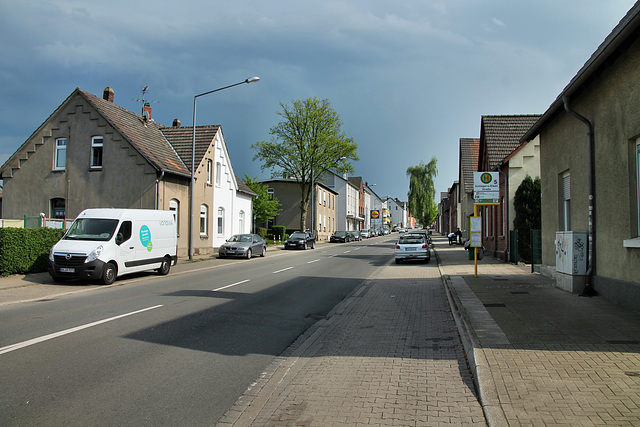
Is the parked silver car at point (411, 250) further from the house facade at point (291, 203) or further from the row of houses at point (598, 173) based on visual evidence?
the house facade at point (291, 203)

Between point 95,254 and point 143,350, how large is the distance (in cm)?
820

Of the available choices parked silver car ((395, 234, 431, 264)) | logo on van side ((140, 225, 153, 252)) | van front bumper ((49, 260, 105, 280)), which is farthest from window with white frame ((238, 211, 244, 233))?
van front bumper ((49, 260, 105, 280))

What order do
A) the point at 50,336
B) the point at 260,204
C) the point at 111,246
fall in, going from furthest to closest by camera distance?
the point at 260,204 → the point at 111,246 → the point at 50,336

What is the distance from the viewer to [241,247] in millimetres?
25000

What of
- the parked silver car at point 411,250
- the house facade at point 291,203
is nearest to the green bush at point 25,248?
the parked silver car at point 411,250

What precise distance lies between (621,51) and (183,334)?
911 cm

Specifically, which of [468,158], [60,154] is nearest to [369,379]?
[60,154]

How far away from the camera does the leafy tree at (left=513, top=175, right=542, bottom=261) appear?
1977 centimetres

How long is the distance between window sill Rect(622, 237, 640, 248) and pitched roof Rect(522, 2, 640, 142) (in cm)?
334

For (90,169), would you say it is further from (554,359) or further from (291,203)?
(291,203)

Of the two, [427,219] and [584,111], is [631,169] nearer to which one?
[584,111]

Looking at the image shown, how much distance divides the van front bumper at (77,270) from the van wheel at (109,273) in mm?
214

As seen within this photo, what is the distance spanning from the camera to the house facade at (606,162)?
318 inches

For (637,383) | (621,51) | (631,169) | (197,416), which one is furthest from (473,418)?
(621,51)
